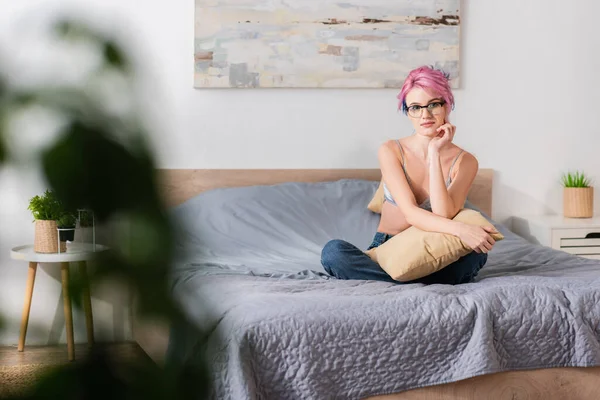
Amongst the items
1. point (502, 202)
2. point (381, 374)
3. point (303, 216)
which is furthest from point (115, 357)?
point (502, 202)

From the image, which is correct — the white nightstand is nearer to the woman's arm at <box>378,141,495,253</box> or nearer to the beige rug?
the woman's arm at <box>378,141,495,253</box>

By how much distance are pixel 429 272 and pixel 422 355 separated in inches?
14.4

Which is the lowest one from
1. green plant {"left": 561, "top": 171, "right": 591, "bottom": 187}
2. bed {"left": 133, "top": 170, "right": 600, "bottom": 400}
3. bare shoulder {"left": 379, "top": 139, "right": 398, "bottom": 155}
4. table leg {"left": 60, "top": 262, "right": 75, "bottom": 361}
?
bed {"left": 133, "top": 170, "right": 600, "bottom": 400}

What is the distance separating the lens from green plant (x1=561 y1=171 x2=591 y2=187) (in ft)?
12.7

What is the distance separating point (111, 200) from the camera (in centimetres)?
30

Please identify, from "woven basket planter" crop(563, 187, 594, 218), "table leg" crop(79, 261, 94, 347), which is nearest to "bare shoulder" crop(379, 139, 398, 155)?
"woven basket planter" crop(563, 187, 594, 218)

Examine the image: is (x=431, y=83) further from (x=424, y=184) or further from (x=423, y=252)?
(x=423, y=252)

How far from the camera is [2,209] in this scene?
29 cm

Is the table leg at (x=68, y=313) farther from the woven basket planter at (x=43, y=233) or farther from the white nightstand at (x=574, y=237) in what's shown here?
the white nightstand at (x=574, y=237)

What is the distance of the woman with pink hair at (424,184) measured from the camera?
249 centimetres

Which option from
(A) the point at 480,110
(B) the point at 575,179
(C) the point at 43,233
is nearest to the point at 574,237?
(B) the point at 575,179

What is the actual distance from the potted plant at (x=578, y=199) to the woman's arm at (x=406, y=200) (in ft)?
4.71

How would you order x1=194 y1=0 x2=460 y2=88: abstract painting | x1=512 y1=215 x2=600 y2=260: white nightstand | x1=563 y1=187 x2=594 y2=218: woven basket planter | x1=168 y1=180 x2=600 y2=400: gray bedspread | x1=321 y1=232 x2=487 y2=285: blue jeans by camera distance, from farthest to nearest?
x1=563 y1=187 x2=594 y2=218: woven basket planter < x1=194 y1=0 x2=460 y2=88: abstract painting < x1=512 y1=215 x2=600 y2=260: white nightstand < x1=321 y1=232 x2=487 y2=285: blue jeans < x1=168 y1=180 x2=600 y2=400: gray bedspread

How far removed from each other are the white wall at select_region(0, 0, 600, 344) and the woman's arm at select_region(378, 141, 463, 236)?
104cm
